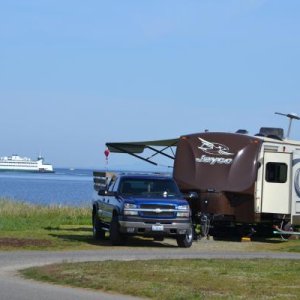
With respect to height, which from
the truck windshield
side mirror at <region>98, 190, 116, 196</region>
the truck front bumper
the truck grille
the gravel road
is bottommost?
the gravel road

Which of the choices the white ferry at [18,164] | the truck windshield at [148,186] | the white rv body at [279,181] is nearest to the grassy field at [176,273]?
the white rv body at [279,181]

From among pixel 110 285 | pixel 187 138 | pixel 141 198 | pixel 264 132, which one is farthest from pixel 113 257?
pixel 264 132

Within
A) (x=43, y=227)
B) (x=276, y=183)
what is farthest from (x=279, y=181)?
(x=43, y=227)

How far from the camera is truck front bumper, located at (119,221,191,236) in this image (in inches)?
864

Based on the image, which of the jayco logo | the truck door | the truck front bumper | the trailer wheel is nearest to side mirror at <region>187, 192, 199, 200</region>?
the jayco logo

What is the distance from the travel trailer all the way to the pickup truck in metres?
1.35

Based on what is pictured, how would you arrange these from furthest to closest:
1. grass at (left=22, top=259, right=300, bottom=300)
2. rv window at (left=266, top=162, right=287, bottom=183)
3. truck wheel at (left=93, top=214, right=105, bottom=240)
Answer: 1. rv window at (left=266, top=162, right=287, bottom=183)
2. truck wheel at (left=93, top=214, right=105, bottom=240)
3. grass at (left=22, top=259, right=300, bottom=300)

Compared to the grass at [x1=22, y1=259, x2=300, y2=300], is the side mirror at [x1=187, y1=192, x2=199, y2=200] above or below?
above

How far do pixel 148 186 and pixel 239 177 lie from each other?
287 cm

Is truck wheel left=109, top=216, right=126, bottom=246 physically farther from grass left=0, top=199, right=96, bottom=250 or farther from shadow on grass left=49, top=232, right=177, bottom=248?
grass left=0, top=199, right=96, bottom=250

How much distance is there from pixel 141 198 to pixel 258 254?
342 centimetres

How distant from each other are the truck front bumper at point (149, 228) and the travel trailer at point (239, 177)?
1945 mm

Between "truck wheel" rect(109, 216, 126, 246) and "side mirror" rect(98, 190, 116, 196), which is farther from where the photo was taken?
"side mirror" rect(98, 190, 116, 196)

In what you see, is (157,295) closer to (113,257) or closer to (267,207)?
(113,257)
